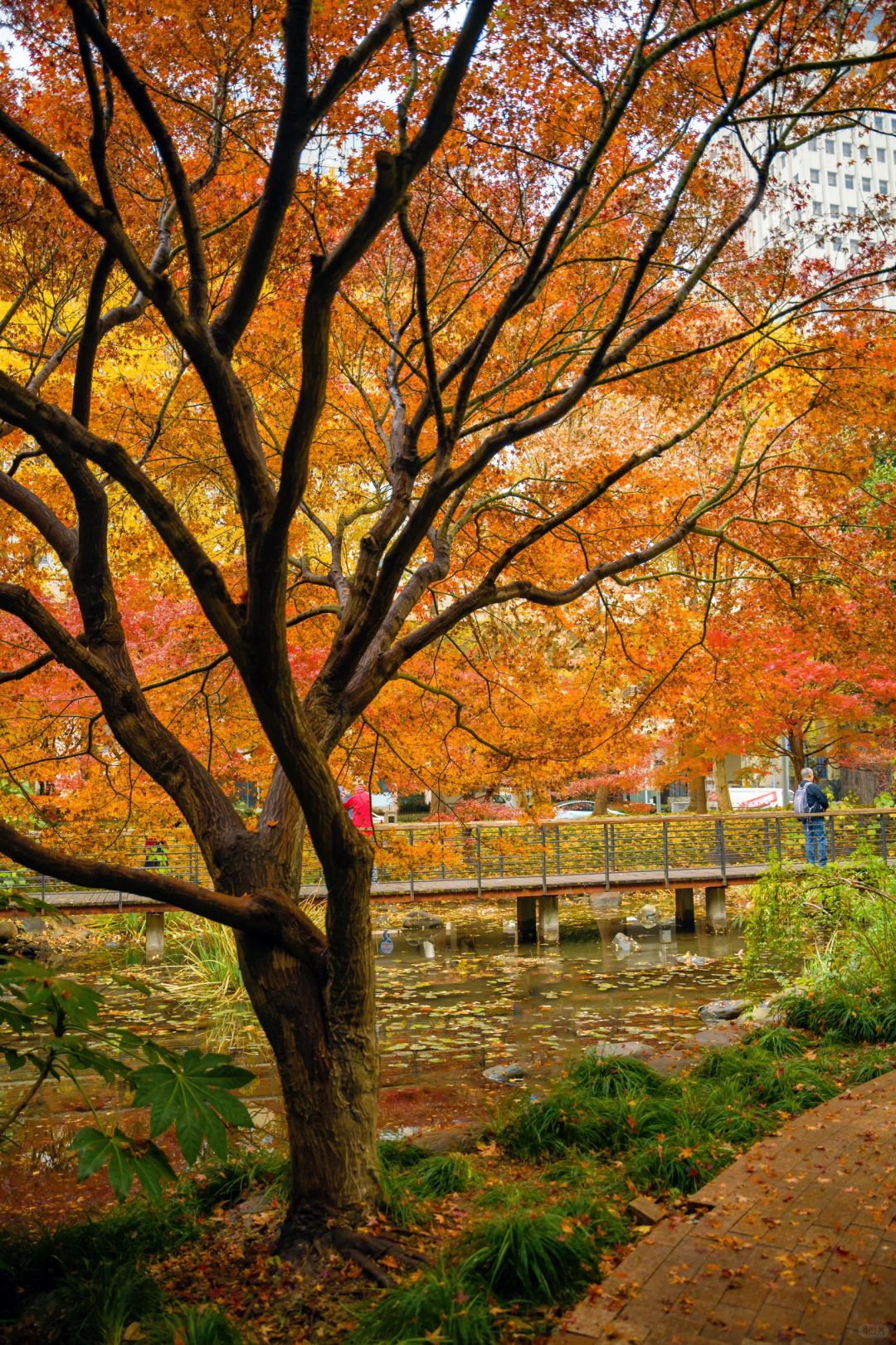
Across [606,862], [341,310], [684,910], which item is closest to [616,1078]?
[341,310]

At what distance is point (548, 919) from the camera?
16.9 metres

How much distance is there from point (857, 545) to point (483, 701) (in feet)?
13.2

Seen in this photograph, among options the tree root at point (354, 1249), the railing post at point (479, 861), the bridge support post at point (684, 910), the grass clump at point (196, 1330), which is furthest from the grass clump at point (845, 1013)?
the bridge support post at point (684, 910)

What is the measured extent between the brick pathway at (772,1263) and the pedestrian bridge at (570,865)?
10561 mm

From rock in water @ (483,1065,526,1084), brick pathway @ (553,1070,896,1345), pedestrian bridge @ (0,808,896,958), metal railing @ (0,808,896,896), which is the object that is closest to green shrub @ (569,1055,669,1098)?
brick pathway @ (553,1070,896,1345)

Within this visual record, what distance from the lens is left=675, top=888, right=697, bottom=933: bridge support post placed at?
17.6 m

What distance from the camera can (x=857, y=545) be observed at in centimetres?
970

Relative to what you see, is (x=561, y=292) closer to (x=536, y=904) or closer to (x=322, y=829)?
(x=322, y=829)

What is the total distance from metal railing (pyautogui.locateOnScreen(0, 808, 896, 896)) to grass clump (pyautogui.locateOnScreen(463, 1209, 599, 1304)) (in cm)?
1118

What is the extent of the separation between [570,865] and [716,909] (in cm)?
291

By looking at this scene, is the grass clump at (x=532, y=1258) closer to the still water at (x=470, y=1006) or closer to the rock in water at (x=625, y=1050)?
the still water at (x=470, y=1006)

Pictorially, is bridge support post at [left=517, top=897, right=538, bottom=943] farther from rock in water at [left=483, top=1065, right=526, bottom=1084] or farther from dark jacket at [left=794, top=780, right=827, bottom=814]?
rock in water at [left=483, top=1065, right=526, bottom=1084]

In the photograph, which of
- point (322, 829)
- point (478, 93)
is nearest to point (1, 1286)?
point (322, 829)

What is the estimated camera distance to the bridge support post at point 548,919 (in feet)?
55.0
